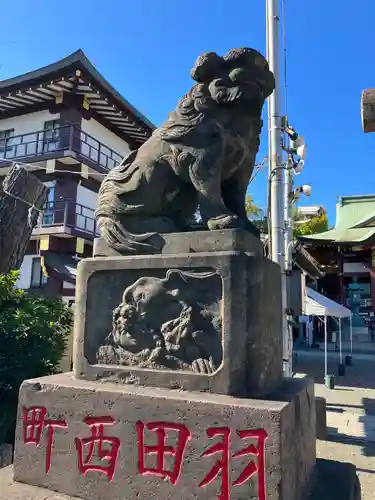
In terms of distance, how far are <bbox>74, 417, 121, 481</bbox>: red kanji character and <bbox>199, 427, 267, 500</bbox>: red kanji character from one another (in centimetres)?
46

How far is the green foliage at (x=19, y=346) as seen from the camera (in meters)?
3.67

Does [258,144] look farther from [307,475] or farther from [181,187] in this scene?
[307,475]

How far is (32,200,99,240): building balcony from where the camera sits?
46.9ft

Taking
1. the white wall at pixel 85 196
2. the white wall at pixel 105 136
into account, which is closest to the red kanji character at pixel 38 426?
the white wall at pixel 85 196

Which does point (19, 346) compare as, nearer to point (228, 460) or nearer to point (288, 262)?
point (228, 460)

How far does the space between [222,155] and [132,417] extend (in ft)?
4.88

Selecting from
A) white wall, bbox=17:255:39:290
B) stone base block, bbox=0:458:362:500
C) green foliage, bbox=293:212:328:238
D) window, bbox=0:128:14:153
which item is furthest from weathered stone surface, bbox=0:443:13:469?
green foliage, bbox=293:212:328:238

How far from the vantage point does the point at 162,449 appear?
6.14 ft

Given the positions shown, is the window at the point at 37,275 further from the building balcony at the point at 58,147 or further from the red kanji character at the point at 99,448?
the red kanji character at the point at 99,448

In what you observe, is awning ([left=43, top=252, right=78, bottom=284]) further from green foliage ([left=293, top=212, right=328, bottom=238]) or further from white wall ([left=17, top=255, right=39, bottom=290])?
green foliage ([left=293, top=212, right=328, bottom=238])

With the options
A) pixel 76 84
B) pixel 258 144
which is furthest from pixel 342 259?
pixel 258 144

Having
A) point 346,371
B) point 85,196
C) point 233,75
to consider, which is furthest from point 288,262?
point 85,196

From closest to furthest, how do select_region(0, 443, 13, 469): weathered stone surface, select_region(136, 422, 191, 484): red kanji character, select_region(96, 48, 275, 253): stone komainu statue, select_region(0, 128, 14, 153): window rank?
select_region(136, 422, 191, 484): red kanji character → select_region(96, 48, 275, 253): stone komainu statue → select_region(0, 443, 13, 469): weathered stone surface → select_region(0, 128, 14, 153): window

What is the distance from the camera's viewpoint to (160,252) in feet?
7.50
